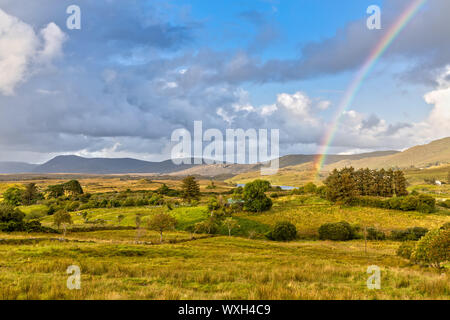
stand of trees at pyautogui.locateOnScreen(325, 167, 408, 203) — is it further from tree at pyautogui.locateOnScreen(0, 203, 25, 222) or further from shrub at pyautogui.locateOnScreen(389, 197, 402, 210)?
tree at pyautogui.locateOnScreen(0, 203, 25, 222)

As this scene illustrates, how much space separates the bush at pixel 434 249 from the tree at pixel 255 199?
77163 millimetres

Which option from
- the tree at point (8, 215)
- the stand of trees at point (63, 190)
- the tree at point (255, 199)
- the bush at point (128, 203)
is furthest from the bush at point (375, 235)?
the stand of trees at point (63, 190)

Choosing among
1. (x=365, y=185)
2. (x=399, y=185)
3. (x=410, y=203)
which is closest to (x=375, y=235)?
(x=410, y=203)

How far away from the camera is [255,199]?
10431 cm

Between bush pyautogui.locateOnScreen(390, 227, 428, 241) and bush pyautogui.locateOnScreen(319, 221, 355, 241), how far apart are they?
10079mm

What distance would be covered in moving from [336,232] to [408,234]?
58.6 feet

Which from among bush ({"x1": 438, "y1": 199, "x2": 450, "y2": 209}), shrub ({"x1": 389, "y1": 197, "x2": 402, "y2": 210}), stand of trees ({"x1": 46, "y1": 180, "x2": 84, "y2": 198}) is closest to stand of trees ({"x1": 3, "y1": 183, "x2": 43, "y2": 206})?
stand of trees ({"x1": 46, "y1": 180, "x2": 84, "y2": 198})

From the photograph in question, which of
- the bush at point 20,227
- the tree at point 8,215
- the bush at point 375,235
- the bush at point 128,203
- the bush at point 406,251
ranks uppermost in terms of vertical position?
the tree at point 8,215

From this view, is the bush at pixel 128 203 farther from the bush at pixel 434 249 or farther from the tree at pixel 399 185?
the tree at pixel 399 185

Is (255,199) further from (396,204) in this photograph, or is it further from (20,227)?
(20,227)

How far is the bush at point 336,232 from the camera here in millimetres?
69875

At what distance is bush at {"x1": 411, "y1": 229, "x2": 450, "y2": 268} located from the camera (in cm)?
2284
